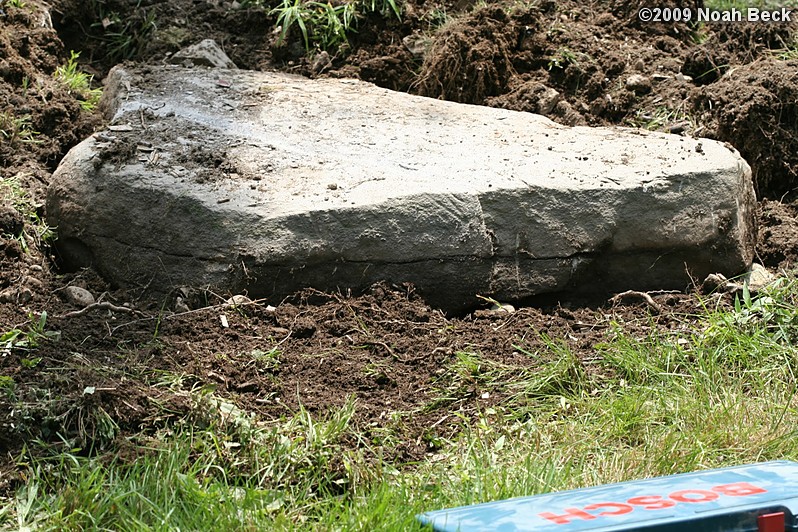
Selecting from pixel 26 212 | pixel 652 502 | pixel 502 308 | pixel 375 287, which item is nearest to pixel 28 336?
pixel 26 212

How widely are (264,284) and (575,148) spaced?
4.86ft

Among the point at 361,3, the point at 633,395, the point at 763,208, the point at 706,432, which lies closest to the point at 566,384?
the point at 633,395

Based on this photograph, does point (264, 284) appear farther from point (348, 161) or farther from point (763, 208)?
point (763, 208)

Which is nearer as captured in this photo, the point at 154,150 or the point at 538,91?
the point at 154,150

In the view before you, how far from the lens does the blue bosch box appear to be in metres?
1.81

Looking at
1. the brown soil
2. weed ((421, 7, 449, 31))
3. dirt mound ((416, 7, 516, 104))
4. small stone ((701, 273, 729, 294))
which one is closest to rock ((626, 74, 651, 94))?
the brown soil

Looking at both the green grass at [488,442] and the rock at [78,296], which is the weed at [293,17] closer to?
the rock at [78,296]

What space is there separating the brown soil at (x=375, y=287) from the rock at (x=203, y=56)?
33 centimetres

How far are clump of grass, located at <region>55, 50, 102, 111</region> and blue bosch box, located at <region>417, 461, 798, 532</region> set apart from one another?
140 inches

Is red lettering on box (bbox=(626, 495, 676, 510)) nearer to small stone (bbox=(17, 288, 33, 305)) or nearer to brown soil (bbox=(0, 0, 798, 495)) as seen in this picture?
brown soil (bbox=(0, 0, 798, 495))

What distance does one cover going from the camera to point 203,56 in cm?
505

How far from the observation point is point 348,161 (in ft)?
12.8

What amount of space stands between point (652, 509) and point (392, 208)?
1966 mm

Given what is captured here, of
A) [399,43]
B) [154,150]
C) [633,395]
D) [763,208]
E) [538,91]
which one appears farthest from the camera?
[399,43]
